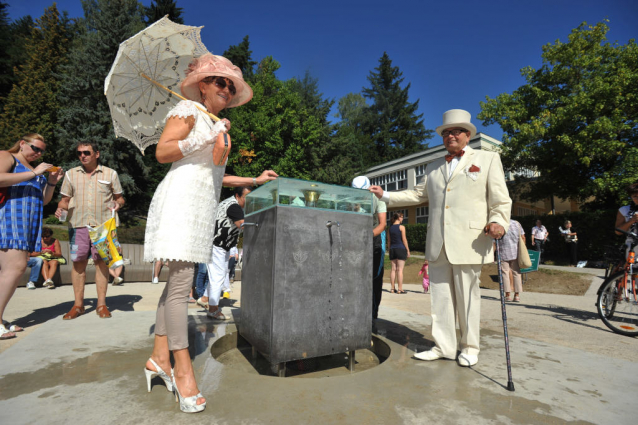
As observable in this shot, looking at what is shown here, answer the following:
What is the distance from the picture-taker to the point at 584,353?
3.39 meters

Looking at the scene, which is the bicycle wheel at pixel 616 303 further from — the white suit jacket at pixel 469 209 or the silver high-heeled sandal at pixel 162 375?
the silver high-heeled sandal at pixel 162 375

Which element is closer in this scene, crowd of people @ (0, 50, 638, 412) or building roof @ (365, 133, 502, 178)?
crowd of people @ (0, 50, 638, 412)

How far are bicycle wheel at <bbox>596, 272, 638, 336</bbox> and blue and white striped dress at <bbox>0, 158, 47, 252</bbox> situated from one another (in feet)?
25.5

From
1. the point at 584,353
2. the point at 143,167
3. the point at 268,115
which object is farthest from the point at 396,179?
the point at 584,353

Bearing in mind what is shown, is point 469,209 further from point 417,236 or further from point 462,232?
point 417,236

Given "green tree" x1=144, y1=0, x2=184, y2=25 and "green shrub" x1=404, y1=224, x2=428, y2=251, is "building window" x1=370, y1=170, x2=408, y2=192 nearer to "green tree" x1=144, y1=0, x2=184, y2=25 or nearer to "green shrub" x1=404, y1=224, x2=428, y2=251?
"green shrub" x1=404, y1=224, x2=428, y2=251

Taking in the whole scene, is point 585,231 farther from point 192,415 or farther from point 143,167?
point 143,167

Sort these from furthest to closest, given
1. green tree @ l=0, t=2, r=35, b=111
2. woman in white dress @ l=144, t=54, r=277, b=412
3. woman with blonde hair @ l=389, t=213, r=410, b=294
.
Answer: green tree @ l=0, t=2, r=35, b=111, woman with blonde hair @ l=389, t=213, r=410, b=294, woman in white dress @ l=144, t=54, r=277, b=412

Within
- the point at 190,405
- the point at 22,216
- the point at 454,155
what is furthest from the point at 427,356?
the point at 22,216

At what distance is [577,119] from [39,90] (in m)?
40.3

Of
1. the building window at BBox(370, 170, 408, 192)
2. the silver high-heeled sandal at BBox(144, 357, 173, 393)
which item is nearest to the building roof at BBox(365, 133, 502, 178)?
the building window at BBox(370, 170, 408, 192)

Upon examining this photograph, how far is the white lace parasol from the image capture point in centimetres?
321

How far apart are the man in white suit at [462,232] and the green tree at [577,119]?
769 inches

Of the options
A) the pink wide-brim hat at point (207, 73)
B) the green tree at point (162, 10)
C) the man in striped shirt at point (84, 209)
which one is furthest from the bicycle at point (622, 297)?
the green tree at point (162, 10)
